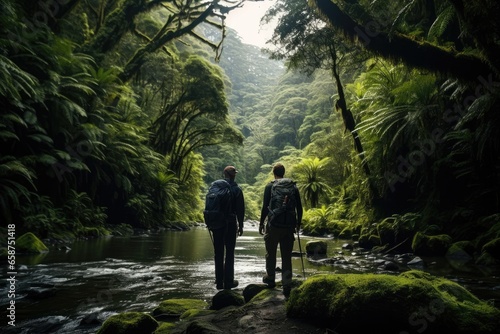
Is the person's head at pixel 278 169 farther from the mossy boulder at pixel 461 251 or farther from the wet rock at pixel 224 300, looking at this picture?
the mossy boulder at pixel 461 251

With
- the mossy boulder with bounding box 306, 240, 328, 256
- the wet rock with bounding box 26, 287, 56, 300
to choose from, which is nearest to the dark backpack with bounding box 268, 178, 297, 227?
the wet rock with bounding box 26, 287, 56, 300

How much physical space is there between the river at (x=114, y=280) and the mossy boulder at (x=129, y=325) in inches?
16.2

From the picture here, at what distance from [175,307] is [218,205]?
57.9 inches

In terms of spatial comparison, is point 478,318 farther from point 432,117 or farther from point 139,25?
point 139,25

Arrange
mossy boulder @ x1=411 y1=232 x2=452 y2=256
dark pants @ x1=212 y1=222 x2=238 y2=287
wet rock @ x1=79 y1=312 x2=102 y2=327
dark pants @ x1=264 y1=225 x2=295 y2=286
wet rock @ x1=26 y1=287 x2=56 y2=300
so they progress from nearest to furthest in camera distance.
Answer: wet rock @ x1=79 y1=312 x2=102 y2=327
dark pants @ x1=264 y1=225 x2=295 y2=286
wet rock @ x1=26 y1=287 x2=56 y2=300
dark pants @ x1=212 y1=222 x2=238 y2=287
mossy boulder @ x1=411 y1=232 x2=452 y2=256

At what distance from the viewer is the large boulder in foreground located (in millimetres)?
2879

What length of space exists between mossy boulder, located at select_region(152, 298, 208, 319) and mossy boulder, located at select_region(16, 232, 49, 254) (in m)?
6.20

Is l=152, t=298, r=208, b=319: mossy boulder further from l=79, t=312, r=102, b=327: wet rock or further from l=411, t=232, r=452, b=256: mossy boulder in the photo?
l=411, t=232, r=452, b=256: mossy boulder

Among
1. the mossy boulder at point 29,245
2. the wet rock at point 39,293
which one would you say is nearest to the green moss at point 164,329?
the wet rock at point 39,293

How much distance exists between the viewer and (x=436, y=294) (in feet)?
9.96

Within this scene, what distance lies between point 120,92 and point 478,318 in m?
16.9

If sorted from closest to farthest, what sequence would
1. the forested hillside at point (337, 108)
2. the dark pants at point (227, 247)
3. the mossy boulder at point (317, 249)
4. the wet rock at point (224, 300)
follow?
1. the wet rock at point (224, 300)
2. the dark pants at point (227, 247)
3. the forested hillside at point (337, 108)
4. the mossy boulder at point (317, 249)

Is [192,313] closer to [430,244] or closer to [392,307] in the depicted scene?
[392,307]

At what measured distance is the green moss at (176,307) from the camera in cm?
421
